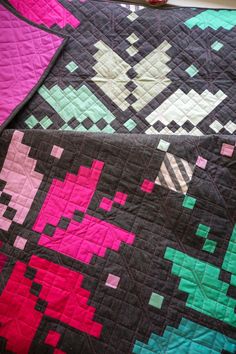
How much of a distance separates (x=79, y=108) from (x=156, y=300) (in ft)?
2.20

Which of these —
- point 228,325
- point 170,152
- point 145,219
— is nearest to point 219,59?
point 170,152

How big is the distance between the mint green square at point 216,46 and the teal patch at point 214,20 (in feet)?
0.23

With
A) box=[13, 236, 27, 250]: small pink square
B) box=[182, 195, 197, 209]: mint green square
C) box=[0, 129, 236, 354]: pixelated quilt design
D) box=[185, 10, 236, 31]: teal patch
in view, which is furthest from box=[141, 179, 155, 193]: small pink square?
box=[185, 10, 236, 31]: teal patch

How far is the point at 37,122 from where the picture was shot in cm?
118

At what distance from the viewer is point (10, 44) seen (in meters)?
1.25

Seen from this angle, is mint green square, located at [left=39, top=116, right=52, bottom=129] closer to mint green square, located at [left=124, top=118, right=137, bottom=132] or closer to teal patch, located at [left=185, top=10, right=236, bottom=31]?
mint green square, located at [left=124, top=118, right=137, bottom=132]

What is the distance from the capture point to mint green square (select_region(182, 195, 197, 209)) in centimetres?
102

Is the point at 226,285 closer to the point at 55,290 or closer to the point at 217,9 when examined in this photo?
the point at 55,290

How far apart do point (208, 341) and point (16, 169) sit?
0.74 metres

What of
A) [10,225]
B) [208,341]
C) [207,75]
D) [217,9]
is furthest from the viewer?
[217,9]

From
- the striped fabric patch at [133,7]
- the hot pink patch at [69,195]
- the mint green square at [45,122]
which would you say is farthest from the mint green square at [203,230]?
the striped fabric patch at [133,7]

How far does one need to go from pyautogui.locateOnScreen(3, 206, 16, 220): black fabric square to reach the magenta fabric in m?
0.33

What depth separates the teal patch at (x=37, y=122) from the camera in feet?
3.86

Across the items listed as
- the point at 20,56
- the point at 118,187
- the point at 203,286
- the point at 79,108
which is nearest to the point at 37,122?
the point at 79,108
